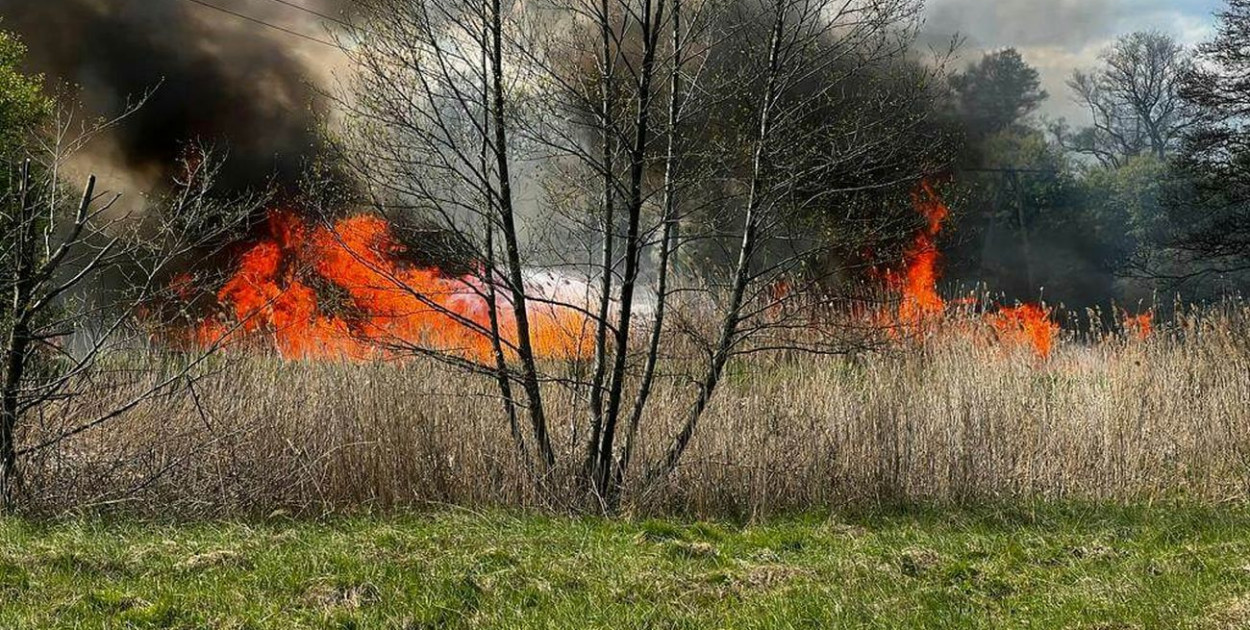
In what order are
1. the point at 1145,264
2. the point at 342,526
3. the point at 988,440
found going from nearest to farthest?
the point at 342,526, the point at 988,440, the point at 1145,264

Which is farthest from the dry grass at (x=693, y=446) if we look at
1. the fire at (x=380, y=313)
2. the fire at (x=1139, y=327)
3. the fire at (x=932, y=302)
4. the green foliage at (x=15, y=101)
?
the green foliage at (x=15, y=101)

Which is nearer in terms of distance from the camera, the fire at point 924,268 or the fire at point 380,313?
the fire at point 380,313

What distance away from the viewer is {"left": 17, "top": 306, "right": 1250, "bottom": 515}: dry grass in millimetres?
7605

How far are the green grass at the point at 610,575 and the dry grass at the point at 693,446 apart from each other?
58 centimetres

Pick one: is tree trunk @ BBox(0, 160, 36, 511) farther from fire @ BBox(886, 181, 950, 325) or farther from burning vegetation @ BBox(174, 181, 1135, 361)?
fire @ BBox(886, 181, 950, 325)

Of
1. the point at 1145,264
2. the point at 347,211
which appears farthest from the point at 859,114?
the point at 1145,264

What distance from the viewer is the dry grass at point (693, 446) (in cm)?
761

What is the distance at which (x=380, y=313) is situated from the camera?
7719 millimetres

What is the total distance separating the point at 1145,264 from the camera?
2328 cm

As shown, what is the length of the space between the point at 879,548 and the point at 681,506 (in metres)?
1.98

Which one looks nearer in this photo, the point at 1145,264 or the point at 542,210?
the point at 542,210

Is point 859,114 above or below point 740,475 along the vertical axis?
above

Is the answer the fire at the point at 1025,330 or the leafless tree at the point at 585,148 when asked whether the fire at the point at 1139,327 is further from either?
the leafless tree at the point at 585,148

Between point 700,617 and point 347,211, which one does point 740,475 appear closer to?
point 700,617
